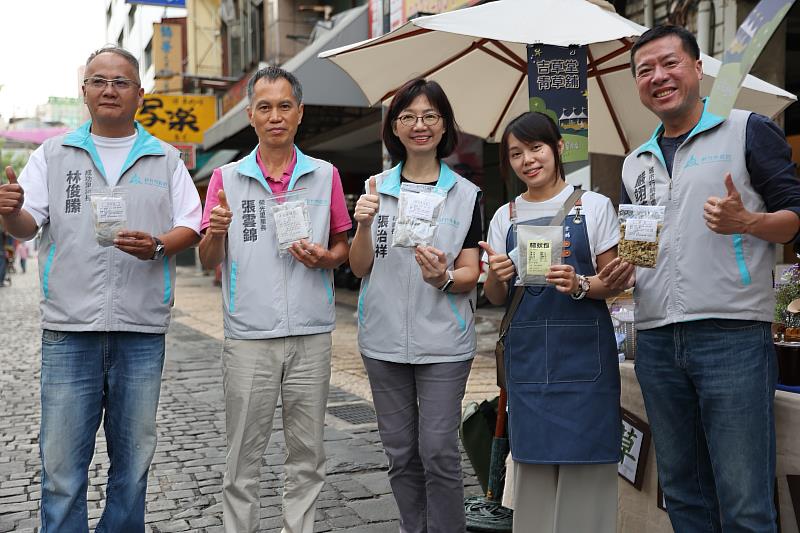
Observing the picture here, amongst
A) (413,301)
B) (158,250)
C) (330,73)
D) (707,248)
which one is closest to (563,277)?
(707,248)

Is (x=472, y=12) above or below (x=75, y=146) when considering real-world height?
above

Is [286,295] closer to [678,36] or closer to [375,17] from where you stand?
[678,36]

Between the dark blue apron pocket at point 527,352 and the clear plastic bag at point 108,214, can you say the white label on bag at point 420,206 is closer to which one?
the dark blue apron pocket at point 527,352

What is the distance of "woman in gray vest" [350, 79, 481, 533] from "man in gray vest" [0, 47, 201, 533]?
2.56 ft

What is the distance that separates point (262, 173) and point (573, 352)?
1.43 m

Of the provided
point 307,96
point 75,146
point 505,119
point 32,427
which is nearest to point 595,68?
point 505,119

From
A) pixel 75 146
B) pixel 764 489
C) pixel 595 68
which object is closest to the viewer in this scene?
pixel 764 489

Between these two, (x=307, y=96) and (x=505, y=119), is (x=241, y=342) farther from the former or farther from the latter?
(x=307, y=96)

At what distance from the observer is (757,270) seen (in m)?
2.50

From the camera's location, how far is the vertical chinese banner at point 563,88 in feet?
12.7

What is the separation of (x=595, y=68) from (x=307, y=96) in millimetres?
6784

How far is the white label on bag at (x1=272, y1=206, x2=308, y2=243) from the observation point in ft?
9.78

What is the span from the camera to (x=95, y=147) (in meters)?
3.04

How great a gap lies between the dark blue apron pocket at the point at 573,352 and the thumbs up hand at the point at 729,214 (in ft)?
2.08
